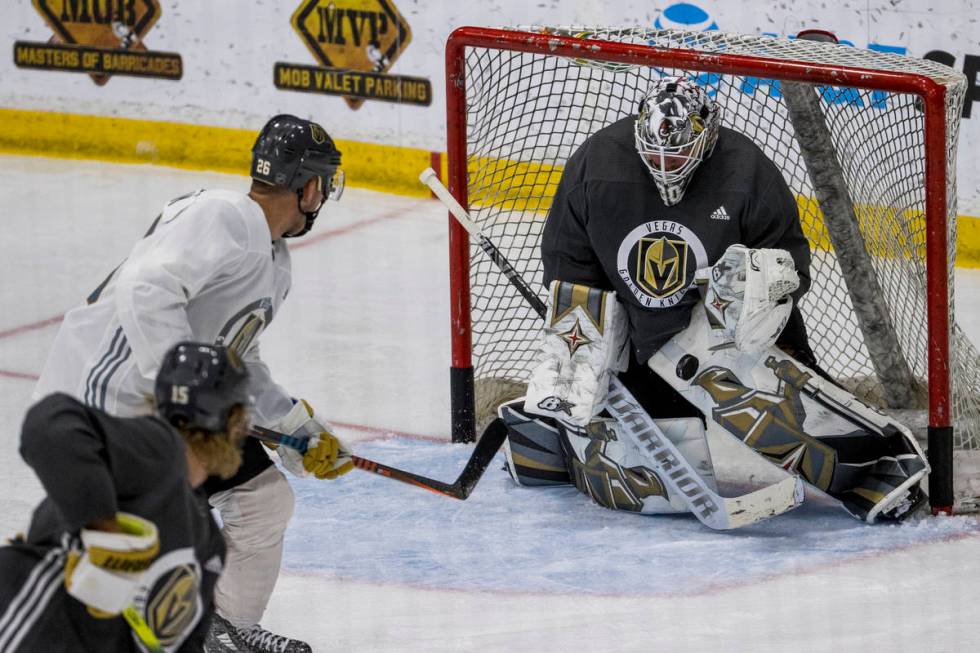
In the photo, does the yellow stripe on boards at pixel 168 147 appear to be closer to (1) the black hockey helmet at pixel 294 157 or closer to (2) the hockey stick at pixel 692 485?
(2) the hockey stick at pixel 692 485

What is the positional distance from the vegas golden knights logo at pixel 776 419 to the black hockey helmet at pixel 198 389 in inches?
67.7

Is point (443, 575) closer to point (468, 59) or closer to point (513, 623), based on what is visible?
point (513, 623)

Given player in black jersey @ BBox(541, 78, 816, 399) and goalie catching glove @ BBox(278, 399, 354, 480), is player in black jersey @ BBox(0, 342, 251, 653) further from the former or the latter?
player in black jersey @ BBox(541, 78, 816, 399)

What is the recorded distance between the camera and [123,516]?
1730 mm

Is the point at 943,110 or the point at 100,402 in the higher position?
the point at 943,110

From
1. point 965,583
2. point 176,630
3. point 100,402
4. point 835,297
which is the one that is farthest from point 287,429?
point 835,297

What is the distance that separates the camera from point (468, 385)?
404 cm

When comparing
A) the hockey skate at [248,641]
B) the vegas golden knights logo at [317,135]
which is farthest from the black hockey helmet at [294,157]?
the hockey skate at [248,641]

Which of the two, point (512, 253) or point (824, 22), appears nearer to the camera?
point (512, 253)

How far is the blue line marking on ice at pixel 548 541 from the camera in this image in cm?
321

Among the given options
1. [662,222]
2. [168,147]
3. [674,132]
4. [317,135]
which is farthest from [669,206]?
[168,147]

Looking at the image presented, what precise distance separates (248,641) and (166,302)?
769mm

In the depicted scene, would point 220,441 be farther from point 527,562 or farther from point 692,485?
point 692,485

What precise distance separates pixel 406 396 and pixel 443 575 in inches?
48.5
